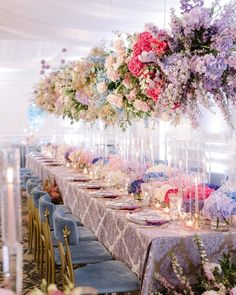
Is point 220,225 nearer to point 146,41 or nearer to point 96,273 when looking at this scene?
point 96,273

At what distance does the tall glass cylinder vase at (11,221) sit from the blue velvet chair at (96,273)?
1638mm

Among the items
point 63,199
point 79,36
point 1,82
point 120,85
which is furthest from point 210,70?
point 1,82

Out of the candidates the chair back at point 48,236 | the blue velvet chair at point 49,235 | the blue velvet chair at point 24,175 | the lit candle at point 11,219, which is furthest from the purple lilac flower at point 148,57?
the blue velvet chair at point 24,175

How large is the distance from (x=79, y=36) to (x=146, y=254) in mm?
6321

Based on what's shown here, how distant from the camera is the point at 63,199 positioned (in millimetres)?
5734

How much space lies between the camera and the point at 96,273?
3211 mm

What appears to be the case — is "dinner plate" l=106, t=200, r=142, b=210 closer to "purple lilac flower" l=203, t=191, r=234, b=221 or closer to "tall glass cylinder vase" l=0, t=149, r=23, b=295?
"purple lilac flower" l=203, t=191, r=234, b=221

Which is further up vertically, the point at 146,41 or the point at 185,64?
the point at 146,41

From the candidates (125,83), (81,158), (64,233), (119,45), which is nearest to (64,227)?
(64,233)

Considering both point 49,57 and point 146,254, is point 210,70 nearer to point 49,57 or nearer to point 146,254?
point 146,254

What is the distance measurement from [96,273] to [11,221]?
81.9 inches

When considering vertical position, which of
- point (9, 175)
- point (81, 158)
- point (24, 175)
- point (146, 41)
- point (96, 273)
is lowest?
point (96, 273)

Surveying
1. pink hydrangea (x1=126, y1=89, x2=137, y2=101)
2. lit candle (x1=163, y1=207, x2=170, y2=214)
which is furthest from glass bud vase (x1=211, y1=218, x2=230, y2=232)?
pink hydrangea (x1=126, y1=89, x2=137, y2=101)

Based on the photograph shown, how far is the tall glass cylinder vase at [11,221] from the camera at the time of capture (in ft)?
4.02
